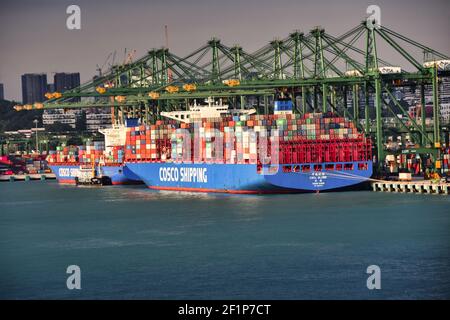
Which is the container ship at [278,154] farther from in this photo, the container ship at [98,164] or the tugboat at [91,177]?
the tugboat at [91,177]

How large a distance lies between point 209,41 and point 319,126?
26240mm

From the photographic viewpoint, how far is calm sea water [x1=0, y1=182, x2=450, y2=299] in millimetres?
43312

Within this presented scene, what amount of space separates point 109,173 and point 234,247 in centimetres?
6660

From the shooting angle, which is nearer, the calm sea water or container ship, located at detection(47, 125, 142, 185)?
the calm sea water

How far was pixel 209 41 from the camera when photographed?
107 m

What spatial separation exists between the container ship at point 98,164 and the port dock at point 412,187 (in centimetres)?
3318

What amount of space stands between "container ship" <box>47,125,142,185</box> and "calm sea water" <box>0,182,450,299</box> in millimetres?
33644

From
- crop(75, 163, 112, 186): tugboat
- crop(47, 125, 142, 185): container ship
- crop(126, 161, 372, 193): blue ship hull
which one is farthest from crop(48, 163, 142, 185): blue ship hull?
crop(126, 161, 372, 193): blue ship hull

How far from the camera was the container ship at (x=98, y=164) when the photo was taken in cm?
11800

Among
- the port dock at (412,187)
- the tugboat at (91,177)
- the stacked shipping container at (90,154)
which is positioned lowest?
the port dock at (412,187)

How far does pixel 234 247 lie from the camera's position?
5462 cm

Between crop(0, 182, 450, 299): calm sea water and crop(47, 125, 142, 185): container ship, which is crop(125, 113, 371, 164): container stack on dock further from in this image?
crop(47, 125, 142, 185): container ship

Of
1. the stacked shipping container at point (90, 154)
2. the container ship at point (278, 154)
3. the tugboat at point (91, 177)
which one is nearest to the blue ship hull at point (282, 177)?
the container ship at point (278, 154)
